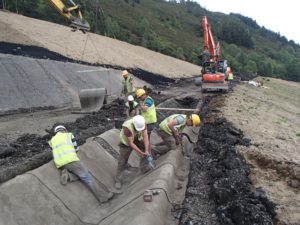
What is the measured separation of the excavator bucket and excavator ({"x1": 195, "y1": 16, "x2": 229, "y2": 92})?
9.49 metres

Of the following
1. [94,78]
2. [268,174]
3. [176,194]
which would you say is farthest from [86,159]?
[94,78]

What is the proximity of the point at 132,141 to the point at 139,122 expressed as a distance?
528 millimetres

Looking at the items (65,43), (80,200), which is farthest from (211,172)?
(65,43)

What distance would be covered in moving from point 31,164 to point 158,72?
34083 mm

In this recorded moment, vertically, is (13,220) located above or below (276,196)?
below

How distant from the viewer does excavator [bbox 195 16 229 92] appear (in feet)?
85.0

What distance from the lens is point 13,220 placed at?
6.98 meters

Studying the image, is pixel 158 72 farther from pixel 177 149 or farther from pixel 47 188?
pixel 47 188

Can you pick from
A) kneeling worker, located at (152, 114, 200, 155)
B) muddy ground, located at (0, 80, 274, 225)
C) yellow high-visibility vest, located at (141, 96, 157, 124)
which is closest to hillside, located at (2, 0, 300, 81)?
muddy ground, located at (0, 80, 274, 225)

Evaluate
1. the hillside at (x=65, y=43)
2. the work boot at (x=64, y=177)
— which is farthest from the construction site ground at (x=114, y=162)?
the hillside at (x=65, y=43)

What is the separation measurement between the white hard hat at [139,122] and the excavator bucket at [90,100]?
29.8ft

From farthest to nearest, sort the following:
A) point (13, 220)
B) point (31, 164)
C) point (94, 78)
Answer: point (94, 78)
point (31, 164)
point (13, 220)

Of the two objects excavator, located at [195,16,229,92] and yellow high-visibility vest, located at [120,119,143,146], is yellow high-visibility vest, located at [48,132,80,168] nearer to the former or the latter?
yellow high-visibility vest, located at [120,119,143,146]

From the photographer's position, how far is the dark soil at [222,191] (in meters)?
7.01
